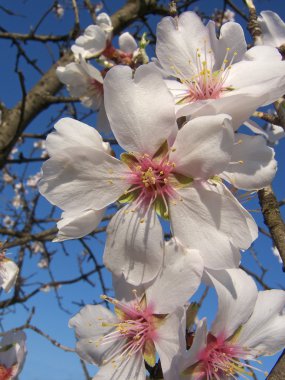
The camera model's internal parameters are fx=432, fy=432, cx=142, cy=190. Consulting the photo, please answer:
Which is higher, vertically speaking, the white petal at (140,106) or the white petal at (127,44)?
the white petal at (140,106)

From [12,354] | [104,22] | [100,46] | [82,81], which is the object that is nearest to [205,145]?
[82,81]

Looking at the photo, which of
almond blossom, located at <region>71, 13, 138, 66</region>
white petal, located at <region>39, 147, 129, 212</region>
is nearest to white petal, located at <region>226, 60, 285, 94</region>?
white petal, located at <region>39, 147, 129, 212</region>

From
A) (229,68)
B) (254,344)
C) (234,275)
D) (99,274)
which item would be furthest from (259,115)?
(99,274)

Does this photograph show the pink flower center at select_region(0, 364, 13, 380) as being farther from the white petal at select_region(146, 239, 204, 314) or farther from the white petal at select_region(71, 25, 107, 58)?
the white petal at select_region(71, 25, 107, 58)

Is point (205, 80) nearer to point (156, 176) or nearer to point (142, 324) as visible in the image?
point (156, 176)

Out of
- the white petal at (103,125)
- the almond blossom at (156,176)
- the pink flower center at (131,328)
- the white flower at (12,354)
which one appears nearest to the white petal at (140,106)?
the almond blossom at (156,176)

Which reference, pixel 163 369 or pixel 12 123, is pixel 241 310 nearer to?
pixel 163 369

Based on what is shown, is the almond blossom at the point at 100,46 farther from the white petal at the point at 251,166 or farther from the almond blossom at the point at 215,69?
the white petal at the point at 251,166

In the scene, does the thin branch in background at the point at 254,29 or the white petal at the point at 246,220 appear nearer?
the white petal at the point at 246,220
